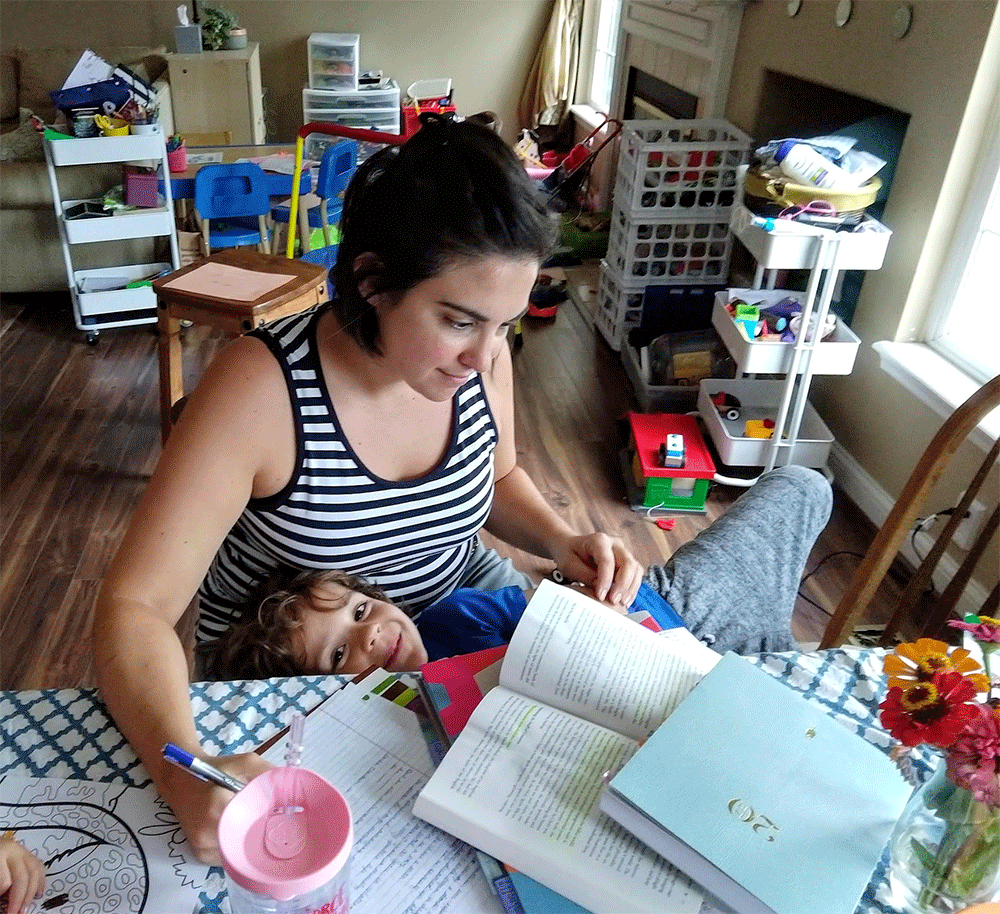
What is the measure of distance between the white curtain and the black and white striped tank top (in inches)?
194

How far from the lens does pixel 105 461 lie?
8.20 ft

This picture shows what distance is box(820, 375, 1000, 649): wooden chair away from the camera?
1067mm

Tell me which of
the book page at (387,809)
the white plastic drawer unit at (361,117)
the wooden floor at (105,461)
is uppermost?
the book page at (387,809)

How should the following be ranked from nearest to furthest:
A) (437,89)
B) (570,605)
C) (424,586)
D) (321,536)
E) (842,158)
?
1. (570,605)
2. (321,536)
3. (424,586)
4. (842,158)
5. (437,89)

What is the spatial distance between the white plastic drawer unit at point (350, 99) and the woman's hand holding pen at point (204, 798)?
16.4 ft

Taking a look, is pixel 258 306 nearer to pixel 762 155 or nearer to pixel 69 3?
pixel 762 155

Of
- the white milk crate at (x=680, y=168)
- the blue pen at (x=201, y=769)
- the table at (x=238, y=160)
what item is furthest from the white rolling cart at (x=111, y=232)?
the blue pen at (x=201, y=769)

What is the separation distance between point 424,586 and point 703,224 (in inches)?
94.3

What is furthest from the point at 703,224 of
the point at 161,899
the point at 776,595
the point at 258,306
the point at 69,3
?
the point at 69,3

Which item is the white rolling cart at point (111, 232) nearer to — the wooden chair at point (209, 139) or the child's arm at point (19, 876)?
the wooden chair at point (209, 139)

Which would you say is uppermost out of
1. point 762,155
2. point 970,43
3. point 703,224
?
point 970,43

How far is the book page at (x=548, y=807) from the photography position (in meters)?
0.62

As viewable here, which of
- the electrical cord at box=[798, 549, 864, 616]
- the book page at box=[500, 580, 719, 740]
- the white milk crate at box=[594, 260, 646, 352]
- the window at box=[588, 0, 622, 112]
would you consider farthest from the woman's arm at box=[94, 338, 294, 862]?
the window at box=[588, 0, 622, 112]

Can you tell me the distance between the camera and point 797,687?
2.84 feet
